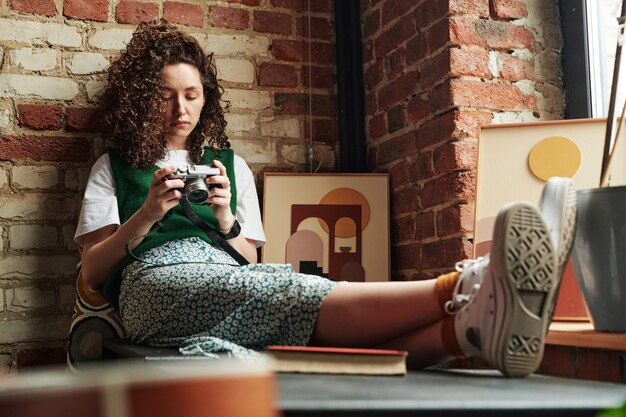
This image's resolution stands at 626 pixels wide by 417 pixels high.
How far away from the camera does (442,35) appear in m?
2.05

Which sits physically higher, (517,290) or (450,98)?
(450,98)

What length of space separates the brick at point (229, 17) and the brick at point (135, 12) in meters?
0.19

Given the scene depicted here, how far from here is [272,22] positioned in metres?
2.47

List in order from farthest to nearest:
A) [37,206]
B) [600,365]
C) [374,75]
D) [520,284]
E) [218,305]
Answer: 1. [374,75]
2. [37,206]
3. [218,305]
4. [600,365]
5. [520,284]

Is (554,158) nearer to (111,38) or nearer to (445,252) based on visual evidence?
(445,252)

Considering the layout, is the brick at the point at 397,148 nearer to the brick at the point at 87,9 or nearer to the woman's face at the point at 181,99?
the woman's face at the point at 181,99

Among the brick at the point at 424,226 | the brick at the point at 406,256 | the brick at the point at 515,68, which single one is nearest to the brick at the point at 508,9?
the brick at the point at 515,68

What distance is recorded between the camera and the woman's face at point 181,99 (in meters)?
2.07

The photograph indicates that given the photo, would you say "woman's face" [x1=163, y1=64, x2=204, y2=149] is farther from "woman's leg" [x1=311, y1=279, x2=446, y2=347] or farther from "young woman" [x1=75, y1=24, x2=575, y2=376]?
"woman's leg" [x1=311, y1=279, x2=446, y2=347]

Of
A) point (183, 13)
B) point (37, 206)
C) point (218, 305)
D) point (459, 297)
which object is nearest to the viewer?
point (459, 297)

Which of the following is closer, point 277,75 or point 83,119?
point 83,119

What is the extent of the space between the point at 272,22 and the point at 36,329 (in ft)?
4.08

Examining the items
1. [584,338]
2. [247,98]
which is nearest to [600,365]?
[584,338]

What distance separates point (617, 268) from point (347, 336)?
1.61ft
